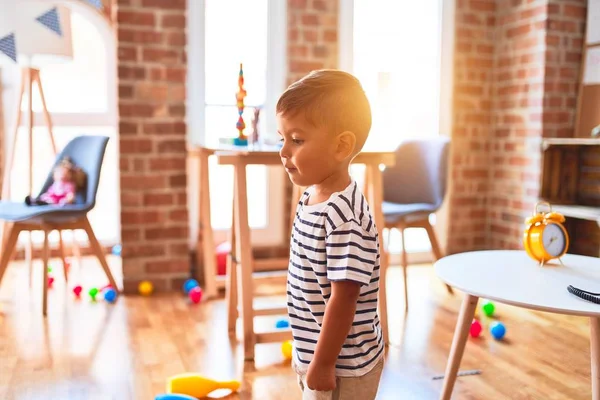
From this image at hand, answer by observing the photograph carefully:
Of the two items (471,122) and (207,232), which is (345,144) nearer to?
(207,232)

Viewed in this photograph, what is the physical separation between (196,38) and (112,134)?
121 centimetres

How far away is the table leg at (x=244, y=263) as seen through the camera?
226 centimetres

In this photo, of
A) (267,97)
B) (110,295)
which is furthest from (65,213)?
(267,97)

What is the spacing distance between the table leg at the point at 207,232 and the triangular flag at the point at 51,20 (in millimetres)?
970

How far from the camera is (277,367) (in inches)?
86.6

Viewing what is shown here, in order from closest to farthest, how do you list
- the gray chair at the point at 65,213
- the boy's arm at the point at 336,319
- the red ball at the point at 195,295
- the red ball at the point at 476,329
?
the boy's arm at the point at 336,319, the red ball at the point at 476,329, the gray chair at the point at 65,213, the red ball at the point at 195,295

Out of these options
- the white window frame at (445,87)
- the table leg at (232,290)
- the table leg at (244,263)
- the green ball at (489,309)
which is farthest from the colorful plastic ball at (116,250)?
the green ball at (489,309)

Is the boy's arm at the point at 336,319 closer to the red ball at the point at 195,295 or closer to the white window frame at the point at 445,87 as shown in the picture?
the red ball at the point at 195,295

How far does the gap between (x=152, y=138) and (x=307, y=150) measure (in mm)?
2187

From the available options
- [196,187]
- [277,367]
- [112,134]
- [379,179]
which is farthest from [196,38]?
[277,367]

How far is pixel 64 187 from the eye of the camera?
3.01 meters

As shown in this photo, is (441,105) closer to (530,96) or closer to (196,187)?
(530,96)

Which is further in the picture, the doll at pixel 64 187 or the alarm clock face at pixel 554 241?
the doll at pixel 64 187

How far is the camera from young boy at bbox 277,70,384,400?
101cm
